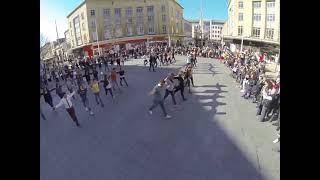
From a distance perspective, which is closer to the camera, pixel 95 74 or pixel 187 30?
pixel 187 30

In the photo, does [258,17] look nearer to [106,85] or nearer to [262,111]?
[262,111]

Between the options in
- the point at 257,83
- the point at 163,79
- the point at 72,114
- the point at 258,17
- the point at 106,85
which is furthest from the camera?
the point at 106,85

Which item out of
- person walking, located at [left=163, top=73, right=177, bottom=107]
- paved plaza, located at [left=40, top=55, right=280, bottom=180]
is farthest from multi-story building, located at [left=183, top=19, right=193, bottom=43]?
person walking, located at [left=163, top=73, right=177, bottom=107]

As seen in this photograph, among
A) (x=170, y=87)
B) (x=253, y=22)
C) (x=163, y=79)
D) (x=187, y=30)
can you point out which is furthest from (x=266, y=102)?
(x=163, y=79)

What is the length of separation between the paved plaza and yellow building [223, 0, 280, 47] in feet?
6.71

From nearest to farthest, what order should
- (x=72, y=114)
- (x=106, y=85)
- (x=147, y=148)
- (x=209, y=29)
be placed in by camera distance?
1. (x=147, y=148)
2. (x=209, y=29)
3. (x=72, y=114)
4. (x=106, y=85)

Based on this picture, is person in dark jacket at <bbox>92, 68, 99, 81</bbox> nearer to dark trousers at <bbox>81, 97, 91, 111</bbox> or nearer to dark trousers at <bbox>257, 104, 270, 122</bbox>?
dark trousers at <bbox>81, 97, 91, 111</bbox>

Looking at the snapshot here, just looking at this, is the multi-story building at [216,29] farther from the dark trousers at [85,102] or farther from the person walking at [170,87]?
the dark trousers at [85,102]

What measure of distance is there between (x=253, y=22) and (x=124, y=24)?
552 centimetres

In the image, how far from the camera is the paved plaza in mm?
8586

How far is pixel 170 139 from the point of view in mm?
10359
